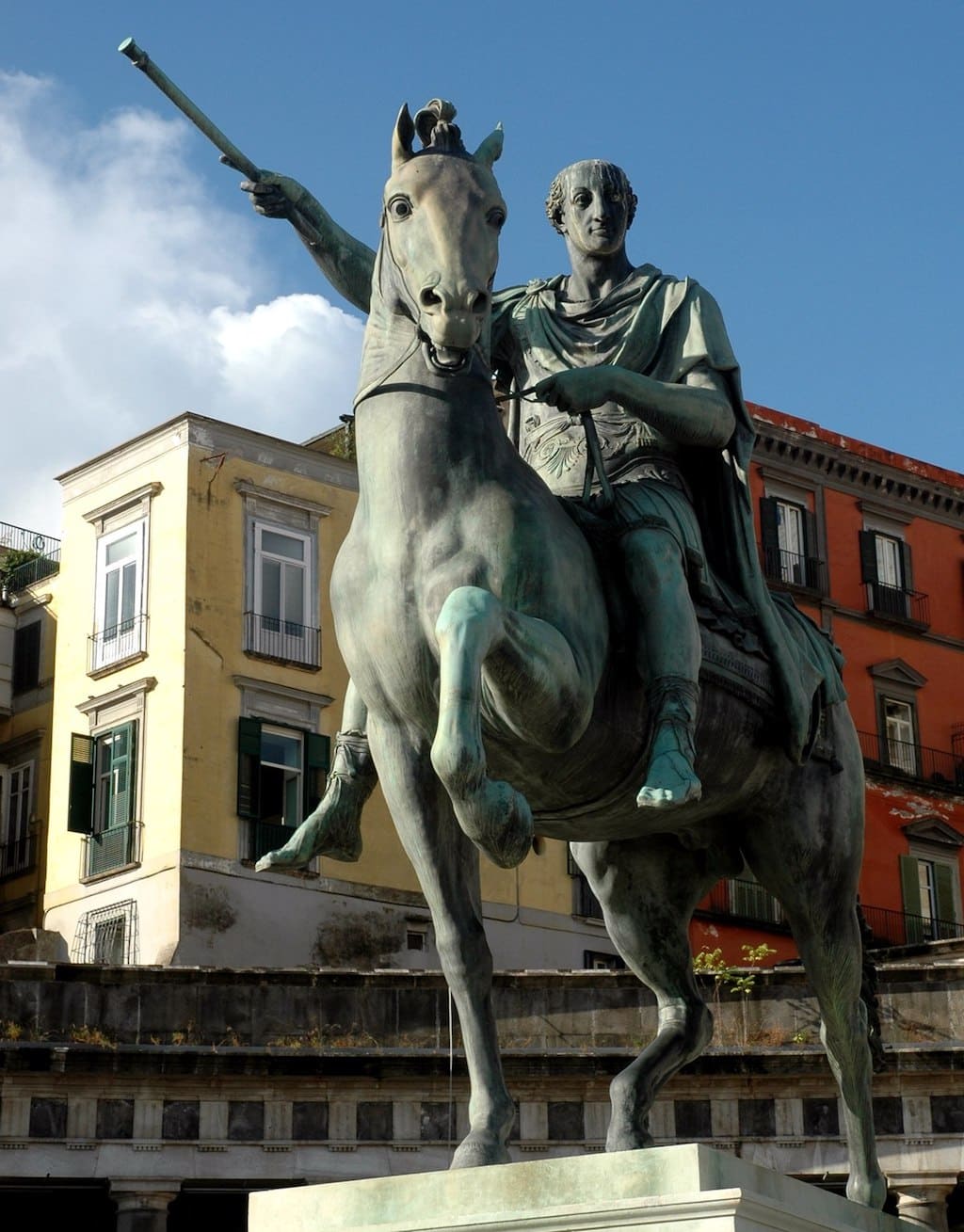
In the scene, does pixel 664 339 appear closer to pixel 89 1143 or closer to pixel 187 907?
pixel 89 1143

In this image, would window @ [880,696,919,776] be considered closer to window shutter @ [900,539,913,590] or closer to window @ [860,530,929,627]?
window @ [860,530,929,627]

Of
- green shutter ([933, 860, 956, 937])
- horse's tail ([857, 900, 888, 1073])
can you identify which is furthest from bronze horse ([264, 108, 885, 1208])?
green shutter ([933, 860, 956, 937])

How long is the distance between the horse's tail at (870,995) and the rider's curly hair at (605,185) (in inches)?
118

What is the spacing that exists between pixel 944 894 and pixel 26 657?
805 inches

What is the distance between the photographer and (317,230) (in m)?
9.81

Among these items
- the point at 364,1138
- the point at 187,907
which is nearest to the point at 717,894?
the point at 187,907

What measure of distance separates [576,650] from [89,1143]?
984 inches

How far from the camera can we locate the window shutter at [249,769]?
4372 cm

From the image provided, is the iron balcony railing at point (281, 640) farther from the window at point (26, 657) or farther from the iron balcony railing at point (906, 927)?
the iron balcony railing at point (906, 927)

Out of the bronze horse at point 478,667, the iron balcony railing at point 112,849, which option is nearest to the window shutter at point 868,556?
the iron balcony railing at point 112,849

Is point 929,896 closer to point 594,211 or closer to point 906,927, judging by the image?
point 906,927

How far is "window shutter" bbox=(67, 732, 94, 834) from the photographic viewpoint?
44531 mm

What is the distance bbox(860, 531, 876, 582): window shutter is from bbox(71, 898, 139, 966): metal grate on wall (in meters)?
20.3

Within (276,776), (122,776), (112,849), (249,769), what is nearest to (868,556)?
(276,776)
